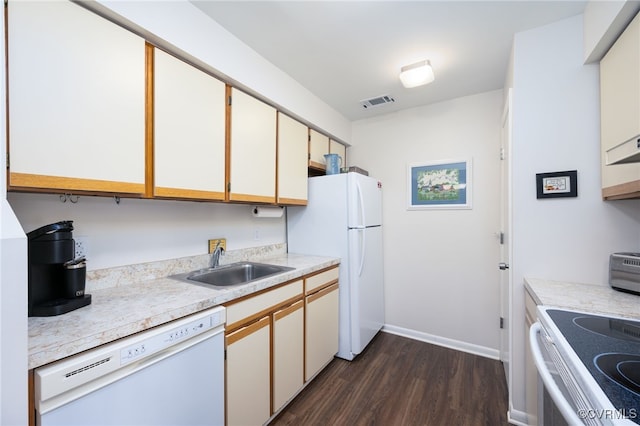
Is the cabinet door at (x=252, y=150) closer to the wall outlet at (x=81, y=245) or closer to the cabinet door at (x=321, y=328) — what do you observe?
the wall outlet at (x=81, y=245)

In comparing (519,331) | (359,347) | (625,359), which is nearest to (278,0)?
(625,359)

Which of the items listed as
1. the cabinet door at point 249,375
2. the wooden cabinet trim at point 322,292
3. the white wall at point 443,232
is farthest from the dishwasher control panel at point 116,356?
the white wall at point 443,232

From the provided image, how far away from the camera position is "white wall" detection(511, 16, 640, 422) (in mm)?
1519

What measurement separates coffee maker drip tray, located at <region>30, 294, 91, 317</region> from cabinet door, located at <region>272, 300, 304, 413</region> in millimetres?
968

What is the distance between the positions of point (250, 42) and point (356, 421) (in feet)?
8.66

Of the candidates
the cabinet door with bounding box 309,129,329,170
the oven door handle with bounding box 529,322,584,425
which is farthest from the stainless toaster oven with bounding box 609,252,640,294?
the cabinet door with bounding box 309,129,329,170

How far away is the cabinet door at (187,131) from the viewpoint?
4.51 feet

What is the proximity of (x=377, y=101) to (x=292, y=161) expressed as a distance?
1151mm

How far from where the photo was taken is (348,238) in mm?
2379

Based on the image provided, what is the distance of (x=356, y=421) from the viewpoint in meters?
1.70

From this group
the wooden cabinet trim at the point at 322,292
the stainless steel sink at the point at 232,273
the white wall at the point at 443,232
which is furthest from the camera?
the white wall at the point at 443,232

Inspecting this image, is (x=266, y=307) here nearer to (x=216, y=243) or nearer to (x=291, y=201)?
(x=216, y=243)

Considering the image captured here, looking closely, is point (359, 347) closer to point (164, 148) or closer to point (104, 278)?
point (104, 278)

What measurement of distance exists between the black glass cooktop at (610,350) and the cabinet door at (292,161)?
1.81 m
